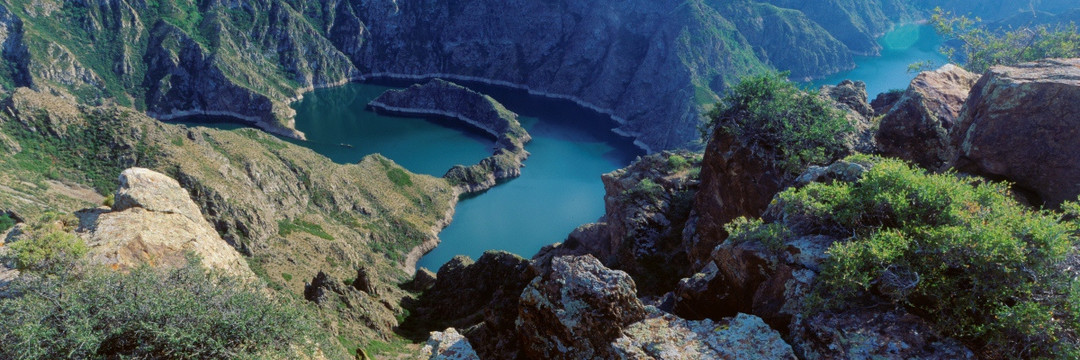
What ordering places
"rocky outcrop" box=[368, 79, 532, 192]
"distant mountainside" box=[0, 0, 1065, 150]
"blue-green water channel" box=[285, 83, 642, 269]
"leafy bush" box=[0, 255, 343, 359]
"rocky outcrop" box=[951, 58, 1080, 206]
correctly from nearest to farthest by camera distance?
"leafy bush" box=[0, 255, 343, 359] → "rocky outcrop" box=[951, 58, 1080, 206] → "blue-green water channel" box=[285, 83, 642, 269] → "rocky outcrop" box=[368, 79, 532, 192] → "distant mountainside" box=[0, 0, 1065, 150]

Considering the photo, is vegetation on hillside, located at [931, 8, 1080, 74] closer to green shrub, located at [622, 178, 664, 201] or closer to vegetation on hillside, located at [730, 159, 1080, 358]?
green shrub, located at [622, 178, 664, 201]

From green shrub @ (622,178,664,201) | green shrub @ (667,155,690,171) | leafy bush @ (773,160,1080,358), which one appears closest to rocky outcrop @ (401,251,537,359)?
green shrub @ (622,178,664,201)

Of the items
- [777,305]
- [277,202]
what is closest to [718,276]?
[777,305]

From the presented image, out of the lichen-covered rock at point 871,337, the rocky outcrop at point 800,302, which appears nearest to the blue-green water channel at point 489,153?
the rocky outcrop at point 800,302

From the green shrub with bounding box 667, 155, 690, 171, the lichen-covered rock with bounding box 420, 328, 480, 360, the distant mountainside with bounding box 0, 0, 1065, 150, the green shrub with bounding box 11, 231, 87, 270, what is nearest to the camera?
the lichen-covered rock with bounding box 420, 328, 480, 360

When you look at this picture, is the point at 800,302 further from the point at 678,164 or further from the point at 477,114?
the point at 477,114

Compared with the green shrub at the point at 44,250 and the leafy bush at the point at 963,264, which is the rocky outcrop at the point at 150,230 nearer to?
the green shrub at the point at 44,250

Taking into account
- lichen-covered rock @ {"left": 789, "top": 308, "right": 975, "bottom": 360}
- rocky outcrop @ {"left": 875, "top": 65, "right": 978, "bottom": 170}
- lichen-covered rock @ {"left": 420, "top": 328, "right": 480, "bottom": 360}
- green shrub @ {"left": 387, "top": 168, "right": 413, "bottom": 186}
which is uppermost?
green shrub @ {"left": 387, "top": 168, "right": 413, "bottom": 186}

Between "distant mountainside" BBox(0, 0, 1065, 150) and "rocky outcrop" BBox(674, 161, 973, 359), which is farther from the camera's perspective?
"distant mountainside" BBox(0, 0, 1065, 150)
